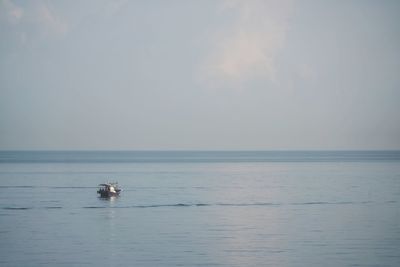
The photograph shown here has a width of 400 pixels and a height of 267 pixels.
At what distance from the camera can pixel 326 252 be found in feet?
125

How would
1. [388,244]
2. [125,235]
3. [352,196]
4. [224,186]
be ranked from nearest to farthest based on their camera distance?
[388,244]
[125,235]
[352,196]
[224,186]

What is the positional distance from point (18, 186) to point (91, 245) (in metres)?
51.6

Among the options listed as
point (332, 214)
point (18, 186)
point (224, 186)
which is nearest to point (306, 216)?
point (332, 214)

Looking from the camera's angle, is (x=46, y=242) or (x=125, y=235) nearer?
(x=46, y=242)

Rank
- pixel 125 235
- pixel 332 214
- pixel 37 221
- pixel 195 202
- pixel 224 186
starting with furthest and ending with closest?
pixel 224 186
pixel 195 202
pixel 332 214
pixel 37 221
pixel 125 235

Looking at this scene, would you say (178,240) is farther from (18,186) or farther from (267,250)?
(18,186)

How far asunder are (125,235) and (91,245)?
401 cm

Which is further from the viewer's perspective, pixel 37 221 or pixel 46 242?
pixel 37 221

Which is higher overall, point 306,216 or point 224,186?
point 224,186

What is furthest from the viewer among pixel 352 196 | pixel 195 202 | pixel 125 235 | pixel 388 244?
pixel 352 196

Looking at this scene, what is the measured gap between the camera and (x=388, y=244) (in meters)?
40.7

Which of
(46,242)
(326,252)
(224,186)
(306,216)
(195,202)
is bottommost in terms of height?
(326,252)

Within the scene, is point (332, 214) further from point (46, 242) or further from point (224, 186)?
point (224, 186)

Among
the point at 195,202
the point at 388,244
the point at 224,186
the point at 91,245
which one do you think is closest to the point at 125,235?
the point at 91,245
